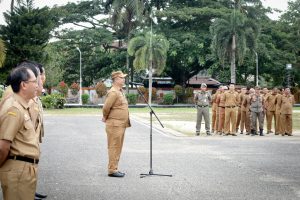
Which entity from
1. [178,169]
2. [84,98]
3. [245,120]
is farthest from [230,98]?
[84,98]

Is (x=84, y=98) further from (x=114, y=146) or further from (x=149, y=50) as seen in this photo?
(x=114, y=146)

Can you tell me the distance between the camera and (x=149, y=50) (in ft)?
164

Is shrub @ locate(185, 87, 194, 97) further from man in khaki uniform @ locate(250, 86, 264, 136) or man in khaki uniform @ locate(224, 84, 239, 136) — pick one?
man in khaki uniform @ locate(224, 84, 239, 136)

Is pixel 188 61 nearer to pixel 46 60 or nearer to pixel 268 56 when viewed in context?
pixel 268 56

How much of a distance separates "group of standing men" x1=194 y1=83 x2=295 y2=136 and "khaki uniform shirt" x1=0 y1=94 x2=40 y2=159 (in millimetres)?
14397

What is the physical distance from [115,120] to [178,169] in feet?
5.91

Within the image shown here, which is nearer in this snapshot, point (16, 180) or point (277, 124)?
point (16, 180)

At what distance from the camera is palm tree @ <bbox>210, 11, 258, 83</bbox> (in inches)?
1914

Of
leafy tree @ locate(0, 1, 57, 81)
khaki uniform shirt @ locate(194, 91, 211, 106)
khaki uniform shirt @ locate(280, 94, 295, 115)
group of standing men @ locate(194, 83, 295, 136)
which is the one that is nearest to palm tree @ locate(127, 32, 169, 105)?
leafy tree @ locate(0, 1, 57, 81)

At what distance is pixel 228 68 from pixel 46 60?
2205 cm

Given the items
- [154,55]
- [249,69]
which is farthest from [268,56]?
[154,55]

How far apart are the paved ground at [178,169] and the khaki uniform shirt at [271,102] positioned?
162 inches

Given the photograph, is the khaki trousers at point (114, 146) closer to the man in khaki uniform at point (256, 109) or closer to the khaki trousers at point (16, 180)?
the khaki trousers at point (16, 180)

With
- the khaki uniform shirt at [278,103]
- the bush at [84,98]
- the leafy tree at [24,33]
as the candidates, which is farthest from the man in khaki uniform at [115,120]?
the bush at [84,98]
